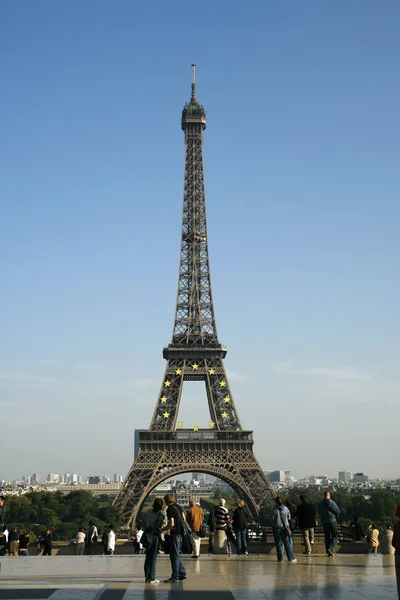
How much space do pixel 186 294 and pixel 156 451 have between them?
21891 mm

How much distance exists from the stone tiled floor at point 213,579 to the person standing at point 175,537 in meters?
0.36

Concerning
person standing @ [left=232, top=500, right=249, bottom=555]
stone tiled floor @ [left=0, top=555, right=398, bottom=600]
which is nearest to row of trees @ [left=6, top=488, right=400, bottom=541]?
person standing @ [left=232, top=500, right=249, bottom=555]

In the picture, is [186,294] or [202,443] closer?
[202,443]

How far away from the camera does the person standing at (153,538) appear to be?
56.3 feet

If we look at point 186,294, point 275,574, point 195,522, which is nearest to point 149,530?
point 275,574

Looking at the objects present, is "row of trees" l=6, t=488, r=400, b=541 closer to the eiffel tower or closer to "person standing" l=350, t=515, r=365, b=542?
the eiffel tower

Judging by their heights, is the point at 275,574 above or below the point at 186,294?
below

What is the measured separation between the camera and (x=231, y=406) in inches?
3725

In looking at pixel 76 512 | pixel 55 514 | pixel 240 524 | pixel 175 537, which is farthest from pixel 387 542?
pixel 76 512

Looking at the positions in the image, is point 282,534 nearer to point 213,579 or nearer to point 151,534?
point 213,579

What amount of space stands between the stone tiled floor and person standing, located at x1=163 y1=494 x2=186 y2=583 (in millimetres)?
358

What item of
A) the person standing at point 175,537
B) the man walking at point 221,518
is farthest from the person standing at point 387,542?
the person standing at point 175,537

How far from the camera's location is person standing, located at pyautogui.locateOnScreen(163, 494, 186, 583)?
56.8 feet

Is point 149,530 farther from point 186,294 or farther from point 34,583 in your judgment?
point 186,294
